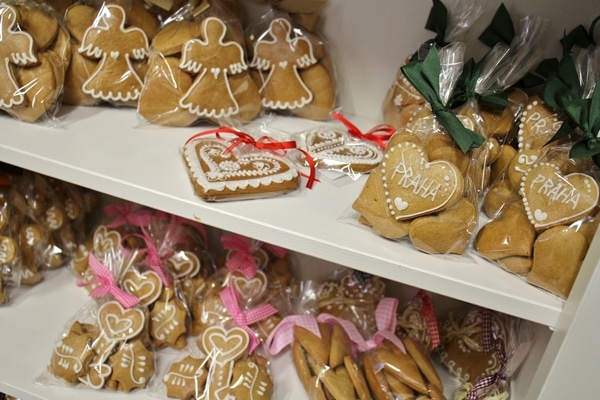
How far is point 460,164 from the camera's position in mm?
753

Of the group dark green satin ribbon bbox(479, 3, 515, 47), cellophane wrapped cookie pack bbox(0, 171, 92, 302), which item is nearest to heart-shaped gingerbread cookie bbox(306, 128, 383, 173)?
dark green satin ribbon bbox(479, 3, 515, 47)

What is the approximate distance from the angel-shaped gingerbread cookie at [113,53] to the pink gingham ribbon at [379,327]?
51 cm

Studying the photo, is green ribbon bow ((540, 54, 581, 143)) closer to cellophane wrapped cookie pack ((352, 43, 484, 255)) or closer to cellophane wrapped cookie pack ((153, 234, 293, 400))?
cellophane wrapped cookie pack ((352, 43, 484, 255))

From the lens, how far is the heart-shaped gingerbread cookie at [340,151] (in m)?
0.90

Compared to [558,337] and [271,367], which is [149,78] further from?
[558,337]

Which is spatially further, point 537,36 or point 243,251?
point 243,251

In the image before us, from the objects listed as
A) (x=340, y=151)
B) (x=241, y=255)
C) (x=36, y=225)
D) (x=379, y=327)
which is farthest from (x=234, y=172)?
(x=36, y=225)

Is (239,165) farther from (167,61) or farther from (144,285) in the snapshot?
(144,285)

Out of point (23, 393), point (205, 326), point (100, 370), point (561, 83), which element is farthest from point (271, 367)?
point (561, 83)

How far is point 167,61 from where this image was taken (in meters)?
0.93

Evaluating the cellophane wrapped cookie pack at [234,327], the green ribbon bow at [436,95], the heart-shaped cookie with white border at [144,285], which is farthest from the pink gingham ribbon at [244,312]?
the green ribbon bow at [436,95]

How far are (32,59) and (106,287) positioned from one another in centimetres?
39

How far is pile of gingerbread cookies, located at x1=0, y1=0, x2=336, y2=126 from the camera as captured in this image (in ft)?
2.94

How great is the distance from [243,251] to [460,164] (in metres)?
0.47
